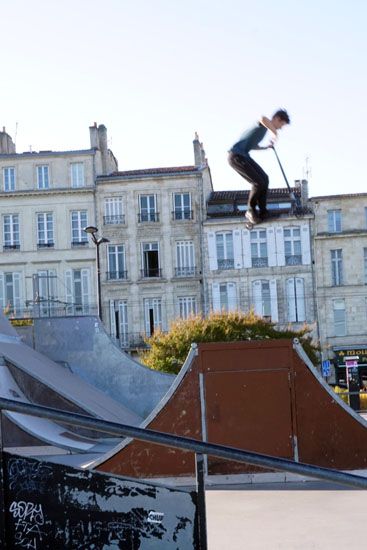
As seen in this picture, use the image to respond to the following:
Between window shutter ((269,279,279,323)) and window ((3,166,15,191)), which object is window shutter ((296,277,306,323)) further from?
window ((3,166,15,191))

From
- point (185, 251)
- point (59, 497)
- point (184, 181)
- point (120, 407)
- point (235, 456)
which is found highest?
point (184, 181)

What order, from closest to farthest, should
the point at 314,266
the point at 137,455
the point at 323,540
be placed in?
the point at 323,540
the point at 137,455
the point at 314,266

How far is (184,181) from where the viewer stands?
166 feet

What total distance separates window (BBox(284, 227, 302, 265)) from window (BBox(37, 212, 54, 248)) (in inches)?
490

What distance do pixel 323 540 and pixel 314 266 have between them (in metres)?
41.8

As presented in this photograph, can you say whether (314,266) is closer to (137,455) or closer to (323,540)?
(137,455)

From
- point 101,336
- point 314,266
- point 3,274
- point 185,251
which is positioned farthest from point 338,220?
point 101,336

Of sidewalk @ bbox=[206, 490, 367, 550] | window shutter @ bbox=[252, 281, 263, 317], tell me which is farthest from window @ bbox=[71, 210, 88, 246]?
sidewalk @ bbox=[206, 490, 367, 550]

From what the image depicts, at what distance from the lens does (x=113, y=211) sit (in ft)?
168

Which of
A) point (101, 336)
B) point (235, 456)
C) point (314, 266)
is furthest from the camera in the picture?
point (314, 266)

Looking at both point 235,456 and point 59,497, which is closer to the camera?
point 235,456

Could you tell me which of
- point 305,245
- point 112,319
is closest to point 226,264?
point 305,245

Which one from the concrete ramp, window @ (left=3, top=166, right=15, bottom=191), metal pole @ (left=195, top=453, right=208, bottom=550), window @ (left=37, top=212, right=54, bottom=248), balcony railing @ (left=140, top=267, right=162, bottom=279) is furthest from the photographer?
window @ (left=3, top=166, right=15, bottom=191)

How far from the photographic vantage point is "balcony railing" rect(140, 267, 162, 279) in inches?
2004
